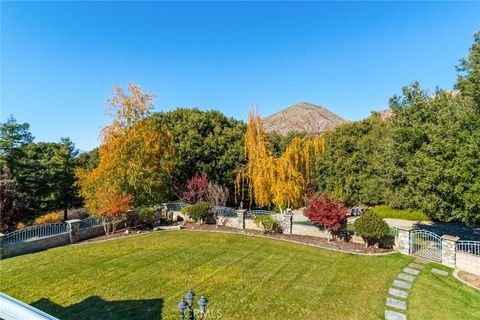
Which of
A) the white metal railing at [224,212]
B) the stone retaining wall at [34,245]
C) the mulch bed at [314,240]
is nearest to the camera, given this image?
the stone retaining wall at [34,245]

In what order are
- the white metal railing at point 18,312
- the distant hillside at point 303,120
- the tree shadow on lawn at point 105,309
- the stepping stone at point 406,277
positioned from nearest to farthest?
the white metal railing at point 18,312 < the tree shadow on lawn at point 105,309 < the stepping stone at point 406,277 < the distant hillside at point 303,120

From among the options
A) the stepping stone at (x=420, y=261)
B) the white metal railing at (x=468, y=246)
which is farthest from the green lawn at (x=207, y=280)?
the white metal railing at (x=468, y=246)

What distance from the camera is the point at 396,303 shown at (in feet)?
27.3

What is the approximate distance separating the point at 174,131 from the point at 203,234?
46.8ft

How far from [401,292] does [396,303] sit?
0.87 metres

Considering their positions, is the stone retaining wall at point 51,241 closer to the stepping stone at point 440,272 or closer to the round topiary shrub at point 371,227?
the round topiary shrub at point 371,227

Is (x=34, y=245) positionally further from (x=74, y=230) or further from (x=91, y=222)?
(x=91, y=222)

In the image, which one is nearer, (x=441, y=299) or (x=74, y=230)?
(x=441, y=299)

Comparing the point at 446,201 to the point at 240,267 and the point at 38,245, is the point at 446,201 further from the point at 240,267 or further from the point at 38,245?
the point at 38,245

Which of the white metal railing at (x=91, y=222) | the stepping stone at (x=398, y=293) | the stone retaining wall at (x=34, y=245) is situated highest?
the white metal railing at (x=91, y=222)

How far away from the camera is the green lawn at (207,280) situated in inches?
309

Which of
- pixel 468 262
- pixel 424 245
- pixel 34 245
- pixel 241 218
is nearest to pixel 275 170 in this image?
pixel 241 218

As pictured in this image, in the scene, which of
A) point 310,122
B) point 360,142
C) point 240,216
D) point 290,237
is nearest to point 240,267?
point 290,237

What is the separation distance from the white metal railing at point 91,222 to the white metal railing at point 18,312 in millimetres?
15151
